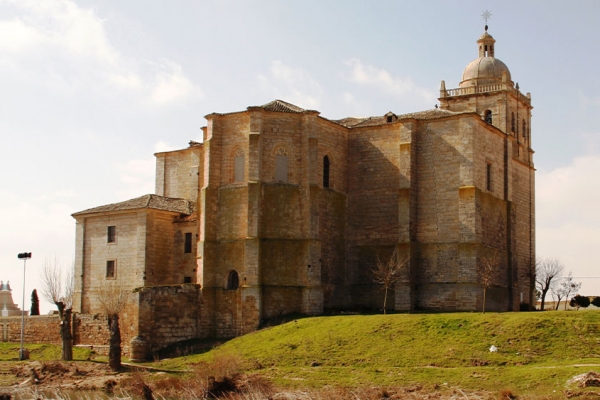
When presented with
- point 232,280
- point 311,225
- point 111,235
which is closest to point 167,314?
point 232,280

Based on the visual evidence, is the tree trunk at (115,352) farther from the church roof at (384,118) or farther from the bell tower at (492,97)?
the bell tower at (492,97)

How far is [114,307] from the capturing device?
140 feet

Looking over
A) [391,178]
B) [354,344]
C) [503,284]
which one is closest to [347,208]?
[391,178]

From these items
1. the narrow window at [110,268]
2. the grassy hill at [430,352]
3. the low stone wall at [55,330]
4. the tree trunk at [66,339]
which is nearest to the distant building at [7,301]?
the low stone wall at [55,330]

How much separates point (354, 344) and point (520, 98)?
28.8 m

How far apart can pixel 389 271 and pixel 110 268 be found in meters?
15.8

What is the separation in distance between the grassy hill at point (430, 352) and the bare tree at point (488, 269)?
18.2 ft

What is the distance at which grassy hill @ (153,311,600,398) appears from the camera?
30375 mm

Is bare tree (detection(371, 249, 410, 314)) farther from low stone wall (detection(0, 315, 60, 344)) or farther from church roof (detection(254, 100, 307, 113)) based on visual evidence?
low stone wall (detection(0, 315, 60, 344))

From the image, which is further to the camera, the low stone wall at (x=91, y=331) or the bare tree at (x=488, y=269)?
the low stone wall at (x=91, y=331)

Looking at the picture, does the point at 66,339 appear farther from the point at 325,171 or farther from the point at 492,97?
the point at 492,97

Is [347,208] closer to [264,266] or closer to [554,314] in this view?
[264,266]

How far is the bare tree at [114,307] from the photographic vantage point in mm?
38719

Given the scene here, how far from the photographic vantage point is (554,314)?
35.8 metres
